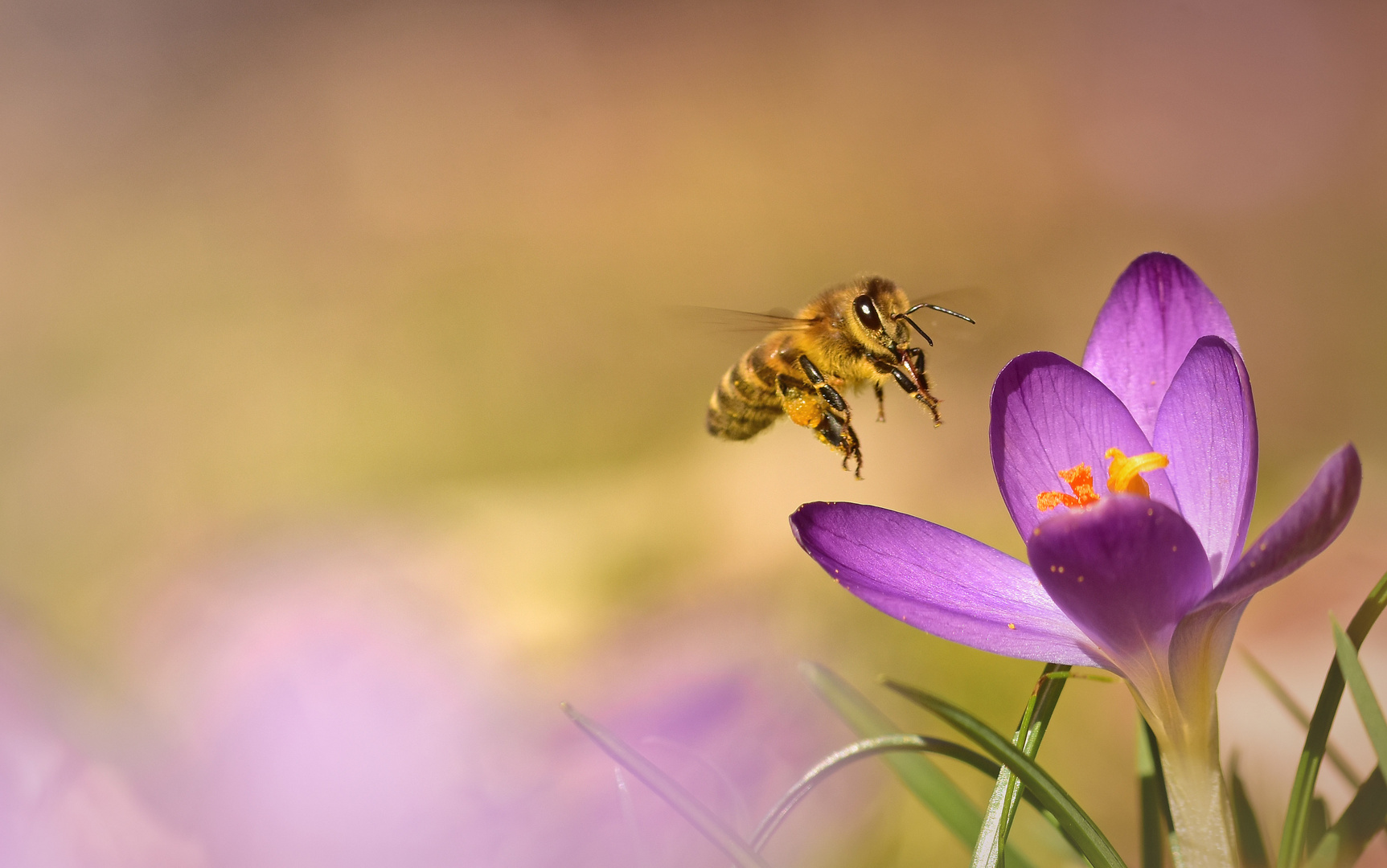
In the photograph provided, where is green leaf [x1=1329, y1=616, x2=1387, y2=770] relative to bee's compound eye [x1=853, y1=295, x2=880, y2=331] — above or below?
below

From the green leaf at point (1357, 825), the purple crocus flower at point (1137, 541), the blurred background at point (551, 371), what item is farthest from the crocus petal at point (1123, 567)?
the blurred background at point (551, 371)

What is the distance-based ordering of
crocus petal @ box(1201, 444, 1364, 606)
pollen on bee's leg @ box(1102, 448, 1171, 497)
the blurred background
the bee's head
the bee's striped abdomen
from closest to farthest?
crocus petal @ box(1201, 444, 1364, 606), pollen on bee's leg @ box(1102, 448, 1171, 497), the blurred background, the bee's head, the bee's striped abdomen

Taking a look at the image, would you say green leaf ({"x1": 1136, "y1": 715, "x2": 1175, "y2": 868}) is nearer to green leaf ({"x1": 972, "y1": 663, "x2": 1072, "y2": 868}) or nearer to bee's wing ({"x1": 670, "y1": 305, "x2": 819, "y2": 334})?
green leaf ({"x1": 972, "y1": 663, "x2": 1072, "y2": 868})

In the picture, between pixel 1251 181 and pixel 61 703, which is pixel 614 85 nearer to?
pixel 1251 181

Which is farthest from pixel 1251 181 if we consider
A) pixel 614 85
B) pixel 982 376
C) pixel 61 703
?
pixel 61 703

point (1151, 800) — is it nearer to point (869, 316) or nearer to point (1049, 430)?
point (1049, 430)

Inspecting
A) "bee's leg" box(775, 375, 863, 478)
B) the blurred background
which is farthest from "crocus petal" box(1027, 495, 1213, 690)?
"bee's leg" box(775, 375, 863, 478)

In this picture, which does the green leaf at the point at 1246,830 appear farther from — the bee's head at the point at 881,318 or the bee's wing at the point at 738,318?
the bee's wing at the point at 738,318

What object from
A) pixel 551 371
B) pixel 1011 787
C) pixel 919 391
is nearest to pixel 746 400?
pixel 919 391
